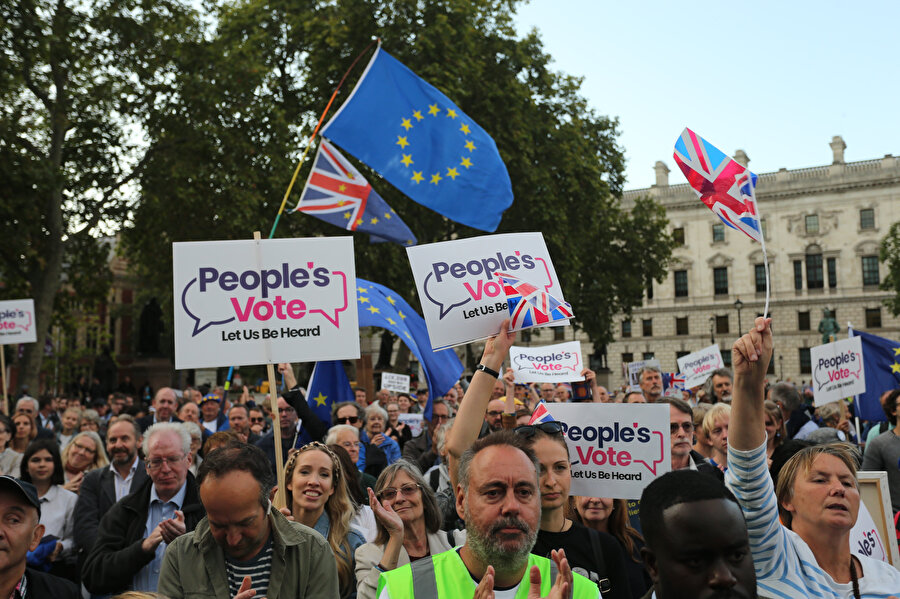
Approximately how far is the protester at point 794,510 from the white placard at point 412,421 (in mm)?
8620

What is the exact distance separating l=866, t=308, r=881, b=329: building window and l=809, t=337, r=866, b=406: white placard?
59439 millimetres

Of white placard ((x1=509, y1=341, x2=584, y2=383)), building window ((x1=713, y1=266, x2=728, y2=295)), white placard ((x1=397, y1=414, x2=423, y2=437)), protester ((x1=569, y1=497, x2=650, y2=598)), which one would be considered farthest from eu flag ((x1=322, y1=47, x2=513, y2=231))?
building window ((x1=713, y1=266, x2=728, y2=295))

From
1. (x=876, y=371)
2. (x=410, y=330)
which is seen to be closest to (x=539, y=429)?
(x=410, y=330)

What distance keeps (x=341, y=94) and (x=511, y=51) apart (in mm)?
5858

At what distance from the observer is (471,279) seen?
4902 millimetres

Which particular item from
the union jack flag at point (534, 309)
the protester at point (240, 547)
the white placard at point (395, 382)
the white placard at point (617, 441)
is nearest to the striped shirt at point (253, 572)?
the protester at point (240, 547)

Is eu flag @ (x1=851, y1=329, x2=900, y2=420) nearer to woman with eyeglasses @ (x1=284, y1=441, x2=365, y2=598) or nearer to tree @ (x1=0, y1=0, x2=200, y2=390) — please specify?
woman with eyeglasses @ (x1=284, y1=441, x2=365, y2=598)

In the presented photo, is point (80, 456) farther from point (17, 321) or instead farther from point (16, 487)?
point (17, 321)

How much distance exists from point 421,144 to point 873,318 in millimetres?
61912

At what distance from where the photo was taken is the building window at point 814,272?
6538cm

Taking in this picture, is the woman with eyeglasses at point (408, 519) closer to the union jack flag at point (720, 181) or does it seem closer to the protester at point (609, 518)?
the protester at point (609, 518)

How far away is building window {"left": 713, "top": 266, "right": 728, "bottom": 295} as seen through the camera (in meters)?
68.0

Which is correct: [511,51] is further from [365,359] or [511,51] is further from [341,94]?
[365,359]

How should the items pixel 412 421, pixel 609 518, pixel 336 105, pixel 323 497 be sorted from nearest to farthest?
pixel 609 518 < pixel 323 497 < pixel 412 421 < pixel 336 105
